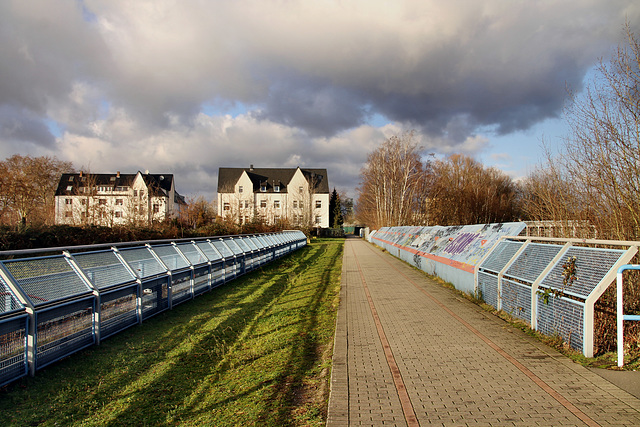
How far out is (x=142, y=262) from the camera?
868 centimetres

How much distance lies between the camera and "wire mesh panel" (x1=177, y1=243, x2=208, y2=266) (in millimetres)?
11137

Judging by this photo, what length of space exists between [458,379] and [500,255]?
5.25 metres

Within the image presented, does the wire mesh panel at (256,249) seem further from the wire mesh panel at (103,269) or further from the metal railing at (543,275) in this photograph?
the wire mesh panel at (103,269)

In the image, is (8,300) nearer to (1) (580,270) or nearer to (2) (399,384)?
(2) (399,384)

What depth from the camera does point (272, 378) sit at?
5.08 metres

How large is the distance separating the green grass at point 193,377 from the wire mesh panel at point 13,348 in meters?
0.15

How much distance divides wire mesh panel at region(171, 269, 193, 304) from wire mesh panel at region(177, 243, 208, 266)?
21.0 inches

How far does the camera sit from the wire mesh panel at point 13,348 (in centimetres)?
468

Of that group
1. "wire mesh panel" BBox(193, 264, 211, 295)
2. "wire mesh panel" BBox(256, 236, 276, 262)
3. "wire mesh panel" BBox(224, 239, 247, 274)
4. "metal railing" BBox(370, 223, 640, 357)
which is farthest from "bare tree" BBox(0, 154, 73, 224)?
"metal railing" BBox(370, 223, 640, 357)

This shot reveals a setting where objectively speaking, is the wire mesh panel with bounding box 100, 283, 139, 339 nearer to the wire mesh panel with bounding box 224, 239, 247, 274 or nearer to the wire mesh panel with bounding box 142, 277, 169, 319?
the wire mesh panel with bounding box 142, 277, 169, 319

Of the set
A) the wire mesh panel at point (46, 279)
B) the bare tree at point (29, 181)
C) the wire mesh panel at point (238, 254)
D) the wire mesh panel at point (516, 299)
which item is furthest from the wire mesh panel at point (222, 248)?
the bare tree at point (29, 181)

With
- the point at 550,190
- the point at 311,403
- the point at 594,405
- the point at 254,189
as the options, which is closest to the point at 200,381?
the point at 311,403

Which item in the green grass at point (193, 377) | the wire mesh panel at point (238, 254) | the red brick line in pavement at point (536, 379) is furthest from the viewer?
the wire mesh panel at point (238, 254)

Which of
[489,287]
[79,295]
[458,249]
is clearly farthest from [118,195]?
[489,287]
